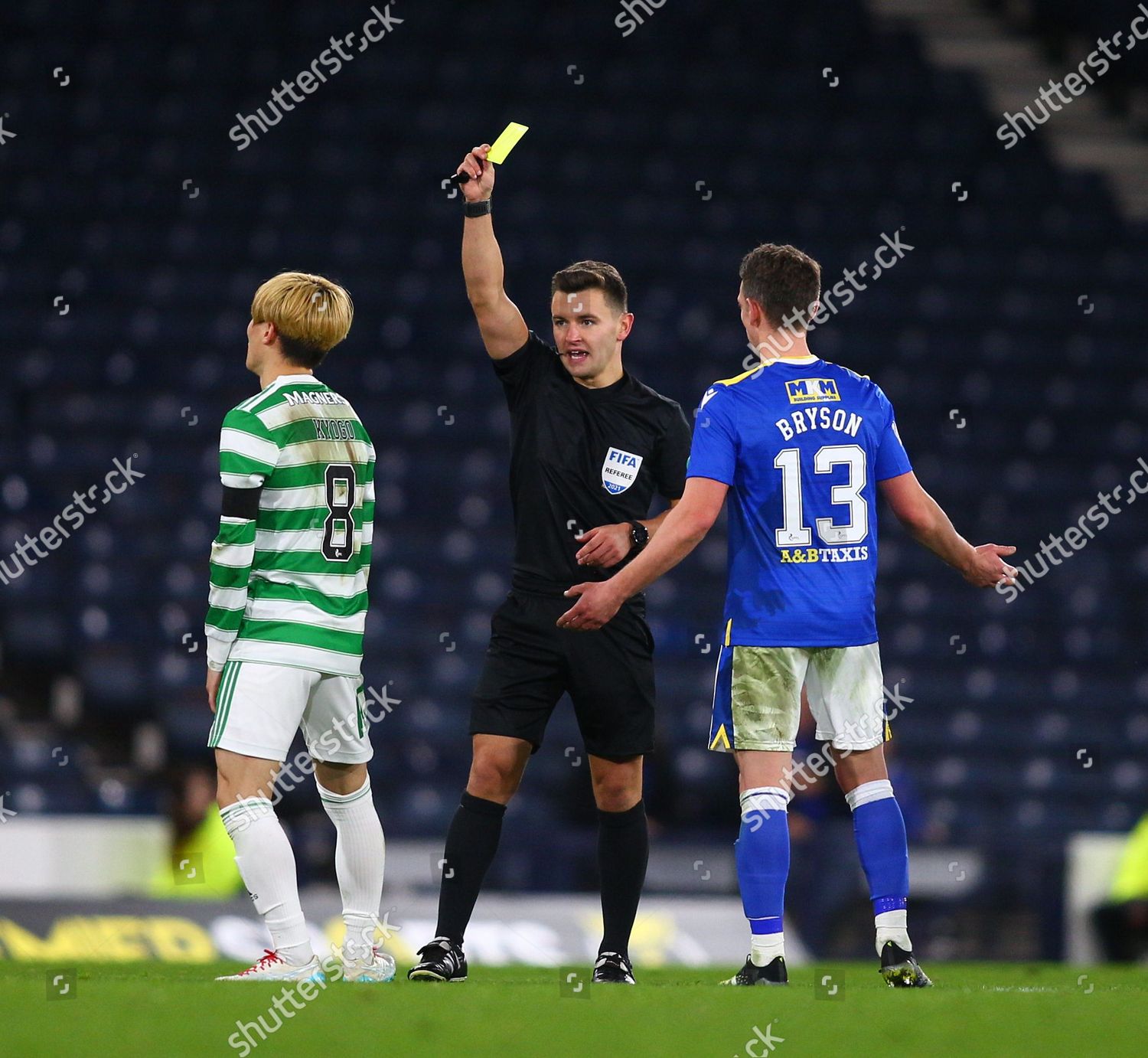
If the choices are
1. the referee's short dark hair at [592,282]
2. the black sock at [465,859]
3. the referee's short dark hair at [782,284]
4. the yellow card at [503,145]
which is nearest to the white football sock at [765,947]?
the black sock at [465,859]

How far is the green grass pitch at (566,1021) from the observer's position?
10.3 ft

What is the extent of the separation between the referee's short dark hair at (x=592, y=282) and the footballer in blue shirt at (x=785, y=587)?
16.2 inches

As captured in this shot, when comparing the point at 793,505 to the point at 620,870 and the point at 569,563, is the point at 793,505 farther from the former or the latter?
the point at 620,870

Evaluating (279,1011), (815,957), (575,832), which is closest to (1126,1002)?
(279,1011)

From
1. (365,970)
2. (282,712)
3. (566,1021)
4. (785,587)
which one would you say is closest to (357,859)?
(365,970)

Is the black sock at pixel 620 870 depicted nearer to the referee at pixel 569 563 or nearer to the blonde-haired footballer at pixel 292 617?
the referee at pixel 569 563

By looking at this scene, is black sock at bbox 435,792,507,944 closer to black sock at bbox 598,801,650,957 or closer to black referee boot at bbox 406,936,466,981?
black referee boot at bbox 406,936,466,981

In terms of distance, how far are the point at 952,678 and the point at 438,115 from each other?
6223 mm

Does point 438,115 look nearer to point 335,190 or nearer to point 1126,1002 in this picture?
point 335,190

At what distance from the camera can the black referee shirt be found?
463 centimetres

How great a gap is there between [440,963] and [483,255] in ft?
6.23

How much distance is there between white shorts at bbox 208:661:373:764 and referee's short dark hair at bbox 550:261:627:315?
126 centimetres

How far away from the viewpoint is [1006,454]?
1304 centimetres

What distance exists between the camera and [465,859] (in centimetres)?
448
